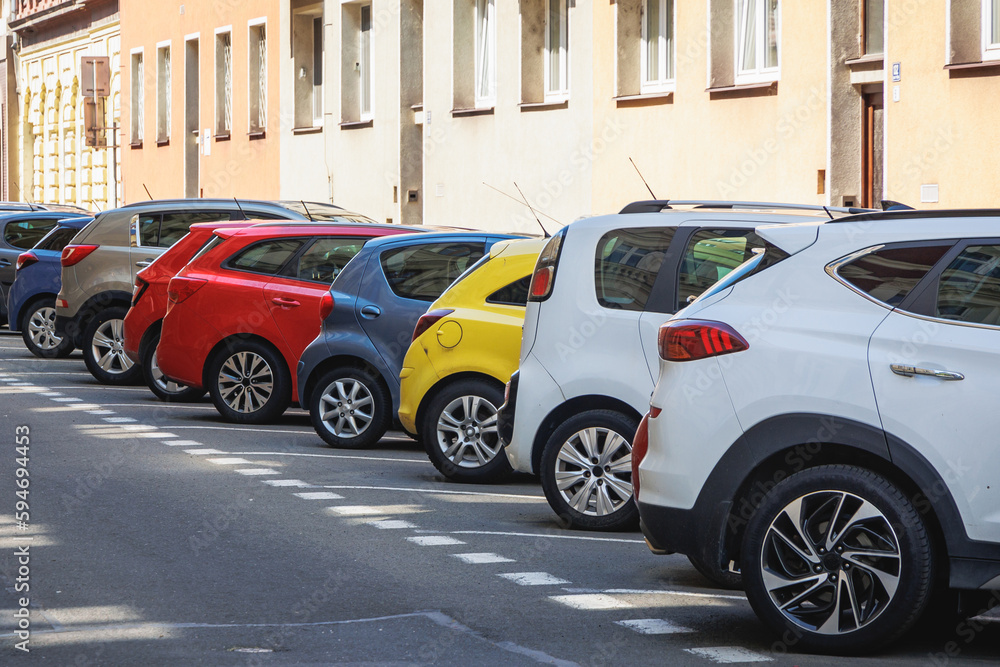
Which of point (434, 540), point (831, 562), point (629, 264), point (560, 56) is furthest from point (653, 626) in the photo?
point (560, 56)

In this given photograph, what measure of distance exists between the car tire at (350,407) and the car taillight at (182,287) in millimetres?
1977

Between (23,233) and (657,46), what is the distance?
919cm

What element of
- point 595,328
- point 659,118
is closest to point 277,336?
Answer: point 595,328

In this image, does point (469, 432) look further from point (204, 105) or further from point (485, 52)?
point (204, 105)

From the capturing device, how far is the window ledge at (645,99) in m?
21.0

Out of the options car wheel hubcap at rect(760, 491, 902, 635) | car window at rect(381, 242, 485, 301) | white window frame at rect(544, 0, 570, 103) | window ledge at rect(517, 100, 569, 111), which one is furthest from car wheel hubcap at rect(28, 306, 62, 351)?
car wheel hubcap at rect(760, 491, 902, 635)

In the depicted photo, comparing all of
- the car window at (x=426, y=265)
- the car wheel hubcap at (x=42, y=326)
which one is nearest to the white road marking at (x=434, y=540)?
the car window at (x=426, y=265)

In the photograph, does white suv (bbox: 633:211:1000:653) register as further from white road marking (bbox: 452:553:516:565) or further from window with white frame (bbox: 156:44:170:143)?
window with white frame (bbox: 156:44:170:143)

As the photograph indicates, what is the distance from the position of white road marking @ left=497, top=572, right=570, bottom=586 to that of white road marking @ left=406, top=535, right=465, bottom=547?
808mm

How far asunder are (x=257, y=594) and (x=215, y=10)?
31.2 meters

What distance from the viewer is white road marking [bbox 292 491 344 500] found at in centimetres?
974

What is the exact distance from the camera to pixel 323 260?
13.5 metres

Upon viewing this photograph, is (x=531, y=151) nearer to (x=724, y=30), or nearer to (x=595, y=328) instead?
(x=724, y=30)

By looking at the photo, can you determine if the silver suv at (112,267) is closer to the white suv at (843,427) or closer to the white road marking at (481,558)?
the white road marking at (481,558)
